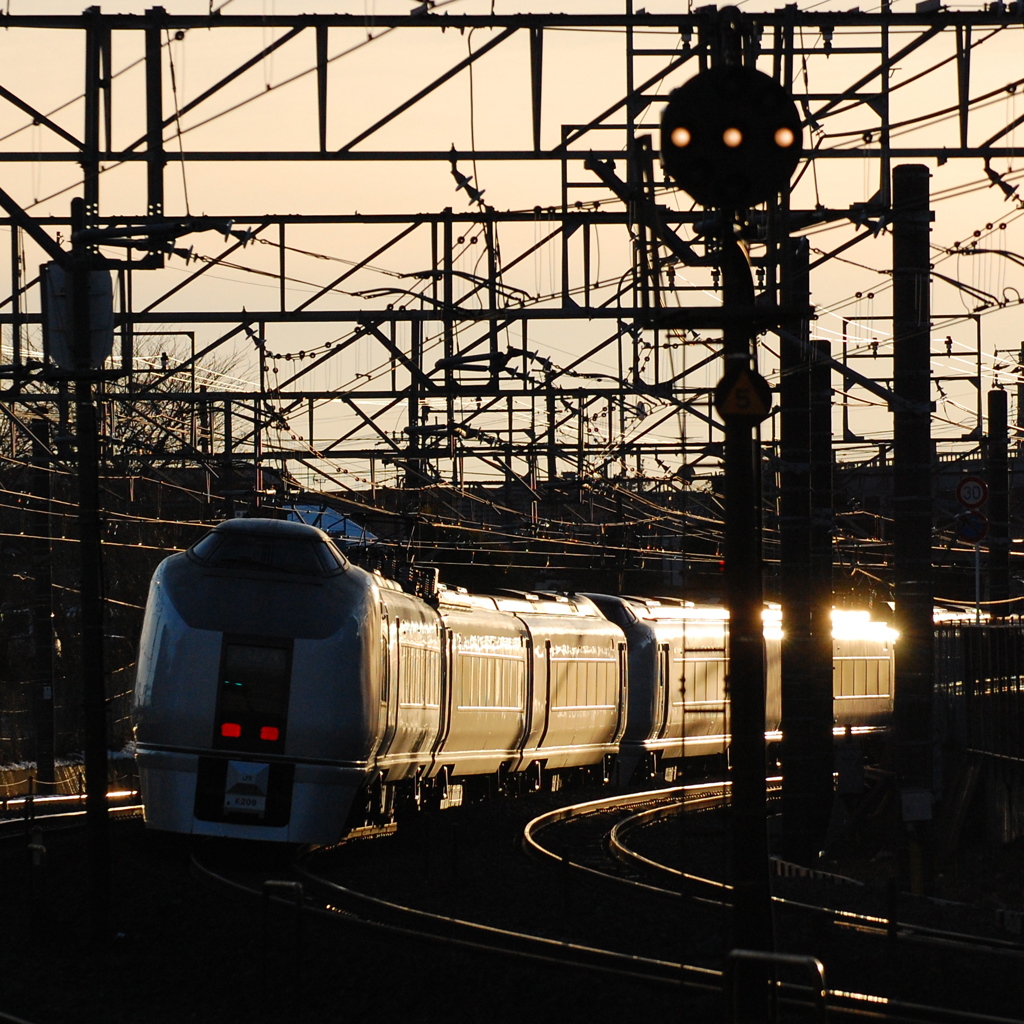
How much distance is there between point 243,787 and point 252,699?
882 mm

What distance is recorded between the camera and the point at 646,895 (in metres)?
18.5

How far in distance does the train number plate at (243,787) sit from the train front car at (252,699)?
10 mm

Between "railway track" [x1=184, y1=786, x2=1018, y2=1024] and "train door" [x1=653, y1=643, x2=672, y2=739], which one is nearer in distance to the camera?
"railway track" [x1=184, y1=786, x2=1018, y2=1024]

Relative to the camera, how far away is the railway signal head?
977cm

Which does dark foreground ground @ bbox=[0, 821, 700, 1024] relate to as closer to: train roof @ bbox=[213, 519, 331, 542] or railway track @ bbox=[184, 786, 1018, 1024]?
railway track @ bbox=[184, 786, 1018, 1024]

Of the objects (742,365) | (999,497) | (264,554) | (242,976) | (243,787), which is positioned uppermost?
(999,497)

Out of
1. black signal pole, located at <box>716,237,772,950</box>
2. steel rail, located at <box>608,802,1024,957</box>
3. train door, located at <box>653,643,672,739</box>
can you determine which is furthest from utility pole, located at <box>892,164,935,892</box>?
train door, located at <box>653,643,672,739</box>

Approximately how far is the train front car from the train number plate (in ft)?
0.03

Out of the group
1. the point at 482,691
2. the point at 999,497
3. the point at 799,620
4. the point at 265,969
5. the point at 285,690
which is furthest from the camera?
the point at 999,497

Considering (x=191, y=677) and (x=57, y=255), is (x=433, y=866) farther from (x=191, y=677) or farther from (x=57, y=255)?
(x=57, y=255)

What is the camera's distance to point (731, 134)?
9.80 meters

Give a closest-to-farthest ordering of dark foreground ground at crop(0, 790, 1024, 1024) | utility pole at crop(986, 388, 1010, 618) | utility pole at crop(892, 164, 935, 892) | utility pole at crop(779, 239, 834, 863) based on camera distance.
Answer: dark foreground ground at crop(0, 790, 1024, 1024) → utility pole at crop(892, 164, 935, 892) → utility pole at crop(779, 239, 834, 863) → utility pole at crop(986, 388, 1010, 618)

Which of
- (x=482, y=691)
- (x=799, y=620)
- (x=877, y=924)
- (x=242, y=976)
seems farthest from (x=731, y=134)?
(x=482, y=691)

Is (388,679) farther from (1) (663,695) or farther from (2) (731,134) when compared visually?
(1) (663,695)
